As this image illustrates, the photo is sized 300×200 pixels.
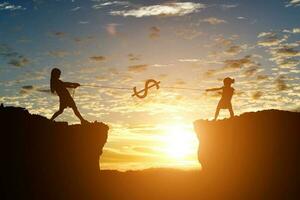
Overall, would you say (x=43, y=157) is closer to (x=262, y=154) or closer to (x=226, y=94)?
(x=226, y=94)

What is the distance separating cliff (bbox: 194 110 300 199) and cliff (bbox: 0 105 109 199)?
901cm

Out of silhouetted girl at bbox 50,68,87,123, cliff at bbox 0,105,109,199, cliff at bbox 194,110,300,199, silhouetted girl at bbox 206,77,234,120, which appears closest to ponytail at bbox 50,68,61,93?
silhouetted girl at bbox 50,68,87,123

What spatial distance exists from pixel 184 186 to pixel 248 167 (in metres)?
8.92

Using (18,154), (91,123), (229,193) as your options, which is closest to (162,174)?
(229,193)

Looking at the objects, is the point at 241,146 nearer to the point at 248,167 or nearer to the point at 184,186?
the point at 248,167

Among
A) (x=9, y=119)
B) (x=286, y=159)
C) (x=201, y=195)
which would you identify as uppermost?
(x=9, y=119)

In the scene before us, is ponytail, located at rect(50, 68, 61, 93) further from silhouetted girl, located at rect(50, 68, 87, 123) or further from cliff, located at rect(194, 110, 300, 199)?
cliff, located at rect(194, 110, 300, 199)

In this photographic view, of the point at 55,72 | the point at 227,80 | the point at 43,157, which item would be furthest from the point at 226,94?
the point at 43,157

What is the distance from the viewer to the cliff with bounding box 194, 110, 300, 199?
26.0 metres

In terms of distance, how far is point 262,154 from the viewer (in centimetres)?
2677

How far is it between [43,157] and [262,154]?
1316cm

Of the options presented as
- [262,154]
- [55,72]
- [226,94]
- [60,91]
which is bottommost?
[262,154]

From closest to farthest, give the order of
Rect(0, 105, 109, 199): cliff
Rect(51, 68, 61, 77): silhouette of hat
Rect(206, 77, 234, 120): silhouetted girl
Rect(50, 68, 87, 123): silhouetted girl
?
Rect(0, 105, 109, 199): cliff
Rect(51, 68, 61, 77): silhouette of hat
Rect(50, 68, 87, 123): silhouetted girl
Rect(206, 77, 234, 120): silhouetted girl

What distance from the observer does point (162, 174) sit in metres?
40.5
